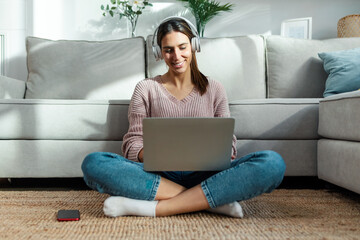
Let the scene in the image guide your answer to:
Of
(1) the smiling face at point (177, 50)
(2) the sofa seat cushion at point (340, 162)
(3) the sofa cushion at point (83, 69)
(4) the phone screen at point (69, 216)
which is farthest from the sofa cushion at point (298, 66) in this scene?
(4) the phone screen at point (69, 216)

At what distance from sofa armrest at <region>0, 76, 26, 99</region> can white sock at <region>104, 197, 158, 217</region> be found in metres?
1.12

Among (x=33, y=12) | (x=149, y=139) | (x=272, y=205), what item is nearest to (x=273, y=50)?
(x=272, y=205)

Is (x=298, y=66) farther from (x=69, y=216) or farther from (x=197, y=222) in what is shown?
(x=69, y=216)

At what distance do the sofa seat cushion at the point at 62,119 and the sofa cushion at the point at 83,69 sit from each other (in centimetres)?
43

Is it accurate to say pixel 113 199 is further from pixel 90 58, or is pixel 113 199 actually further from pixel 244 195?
pixel 90 58

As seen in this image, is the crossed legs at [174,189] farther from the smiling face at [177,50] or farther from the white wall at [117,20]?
the white wall at [117,20]

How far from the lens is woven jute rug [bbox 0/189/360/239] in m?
0.95

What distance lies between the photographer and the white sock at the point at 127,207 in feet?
3.68

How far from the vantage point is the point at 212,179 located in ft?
3.66

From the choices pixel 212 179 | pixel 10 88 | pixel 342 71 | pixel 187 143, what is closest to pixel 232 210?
pixel 212 179

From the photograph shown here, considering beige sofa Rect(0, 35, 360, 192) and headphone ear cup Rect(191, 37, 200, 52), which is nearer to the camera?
headphone ear cup Rect(191, 37, 200, 52)

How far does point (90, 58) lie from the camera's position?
219 centimetres

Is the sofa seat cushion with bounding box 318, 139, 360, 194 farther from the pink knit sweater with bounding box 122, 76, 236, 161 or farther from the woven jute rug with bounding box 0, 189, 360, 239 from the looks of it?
the pink knit sweater with bounding box 122, 76, 236, 161

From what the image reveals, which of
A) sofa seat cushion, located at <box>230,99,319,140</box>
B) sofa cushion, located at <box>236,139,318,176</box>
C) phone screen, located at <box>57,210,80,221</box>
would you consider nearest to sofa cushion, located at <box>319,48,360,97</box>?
sofa seat cushion, located at <box>230,99,319,140</box>
